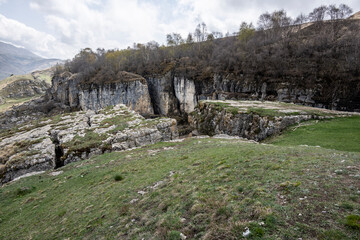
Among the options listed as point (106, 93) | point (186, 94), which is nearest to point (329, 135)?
point (186, 94)

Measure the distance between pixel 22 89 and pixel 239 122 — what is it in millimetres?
207609

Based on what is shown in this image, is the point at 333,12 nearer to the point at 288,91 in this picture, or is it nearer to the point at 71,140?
the point at 288,91

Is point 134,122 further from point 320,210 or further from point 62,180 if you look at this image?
point 320,210

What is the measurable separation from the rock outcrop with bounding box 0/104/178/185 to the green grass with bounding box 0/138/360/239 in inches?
281

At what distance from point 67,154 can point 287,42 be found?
7827 cm

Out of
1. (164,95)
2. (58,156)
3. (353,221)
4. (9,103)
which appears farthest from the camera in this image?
(9,103)

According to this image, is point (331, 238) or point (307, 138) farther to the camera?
point (307, 138)

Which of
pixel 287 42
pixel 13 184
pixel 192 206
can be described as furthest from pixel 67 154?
pixel 287 42

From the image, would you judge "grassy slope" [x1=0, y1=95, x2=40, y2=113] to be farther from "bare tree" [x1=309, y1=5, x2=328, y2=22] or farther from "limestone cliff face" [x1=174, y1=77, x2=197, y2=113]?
"bare tree" [x1=309, y1=5, x2=328, y2=22]

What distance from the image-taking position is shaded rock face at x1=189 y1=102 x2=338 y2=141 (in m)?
25.1

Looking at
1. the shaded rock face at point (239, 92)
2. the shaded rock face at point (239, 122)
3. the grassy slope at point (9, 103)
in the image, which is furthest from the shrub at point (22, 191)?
the grassy slope at point (9, 103)

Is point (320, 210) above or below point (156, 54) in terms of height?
below

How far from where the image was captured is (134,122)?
30.3 meters

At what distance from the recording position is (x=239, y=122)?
29.3 metres
